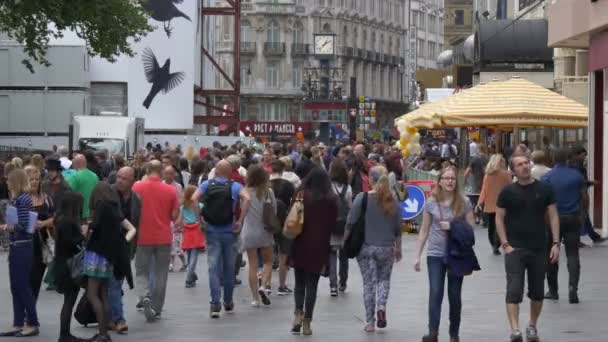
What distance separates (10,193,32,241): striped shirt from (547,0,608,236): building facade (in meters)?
14.3

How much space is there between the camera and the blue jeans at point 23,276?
1471cm

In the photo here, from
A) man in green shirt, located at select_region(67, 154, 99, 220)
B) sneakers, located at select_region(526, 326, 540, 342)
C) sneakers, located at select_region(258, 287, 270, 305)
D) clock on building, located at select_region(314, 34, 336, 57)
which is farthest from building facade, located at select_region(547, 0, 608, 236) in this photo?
clock on building, located at select_region(314, 34, 336, 57)

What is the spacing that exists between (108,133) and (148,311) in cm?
3063

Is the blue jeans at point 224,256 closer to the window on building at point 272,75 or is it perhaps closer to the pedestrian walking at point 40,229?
the pedestrian walking at point 40,229

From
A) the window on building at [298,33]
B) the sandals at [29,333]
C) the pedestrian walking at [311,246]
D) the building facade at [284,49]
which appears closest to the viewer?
the sandals at [29,333]

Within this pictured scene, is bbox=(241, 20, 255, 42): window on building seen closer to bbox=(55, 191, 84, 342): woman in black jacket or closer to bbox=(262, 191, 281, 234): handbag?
bbox=(262, 191, 281, 234): handbag

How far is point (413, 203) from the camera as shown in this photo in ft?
98.6

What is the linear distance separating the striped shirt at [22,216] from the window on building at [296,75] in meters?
107

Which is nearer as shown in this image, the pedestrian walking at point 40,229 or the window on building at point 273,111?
the pedestrian walking at point 40,229

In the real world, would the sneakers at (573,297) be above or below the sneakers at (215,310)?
above

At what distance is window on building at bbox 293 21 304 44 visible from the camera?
12164cm

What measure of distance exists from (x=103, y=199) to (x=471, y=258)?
130 inches

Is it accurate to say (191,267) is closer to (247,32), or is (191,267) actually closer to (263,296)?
(263,296)

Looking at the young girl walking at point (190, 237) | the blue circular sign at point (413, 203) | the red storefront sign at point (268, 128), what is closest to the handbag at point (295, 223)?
the young girl walking at point (190, 237)
